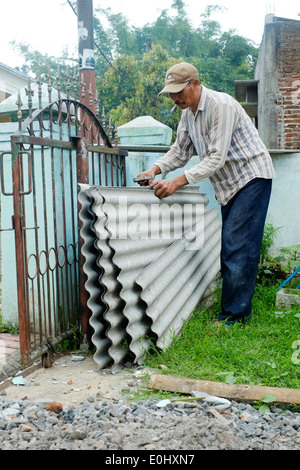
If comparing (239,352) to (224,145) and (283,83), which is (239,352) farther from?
(283,83)

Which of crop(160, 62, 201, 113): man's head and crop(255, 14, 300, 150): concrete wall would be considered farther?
crop(255, 14, 300, 150): concrete wall

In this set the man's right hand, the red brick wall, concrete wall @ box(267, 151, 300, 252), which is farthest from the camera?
the red brick wall

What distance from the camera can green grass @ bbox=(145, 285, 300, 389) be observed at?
313 cm

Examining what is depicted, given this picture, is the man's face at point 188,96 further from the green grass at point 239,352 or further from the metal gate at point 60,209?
the green grass at point 239,352

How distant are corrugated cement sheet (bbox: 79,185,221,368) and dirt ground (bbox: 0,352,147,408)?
0.12 metres

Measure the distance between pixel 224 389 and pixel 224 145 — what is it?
193cm

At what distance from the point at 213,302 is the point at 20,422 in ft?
7.86

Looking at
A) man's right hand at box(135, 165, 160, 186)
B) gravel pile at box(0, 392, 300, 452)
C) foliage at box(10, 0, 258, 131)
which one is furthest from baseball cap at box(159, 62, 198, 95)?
foliage at box(10, 0, 258, 131)

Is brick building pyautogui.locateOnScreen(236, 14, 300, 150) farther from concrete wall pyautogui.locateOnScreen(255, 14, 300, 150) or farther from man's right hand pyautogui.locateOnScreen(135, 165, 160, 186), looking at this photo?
man's right hand pyautogui.locateOnScreen(135, 165, 160, 186)

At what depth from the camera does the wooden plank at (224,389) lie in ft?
9.20

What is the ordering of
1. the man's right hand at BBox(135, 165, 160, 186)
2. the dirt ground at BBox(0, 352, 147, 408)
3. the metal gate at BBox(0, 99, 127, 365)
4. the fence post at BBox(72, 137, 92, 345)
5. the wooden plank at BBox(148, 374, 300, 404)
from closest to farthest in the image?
the wooden plank at BBox(148, 374, 300, 404)
the dirt ground at BBox(0, 352, 147, 408)
the metal gate at BBox(0, 99, 127, 365)
the fence post at BBox(72, 137, 92, 345)
the man's right hand at BBox(135, 165, 160, 186)

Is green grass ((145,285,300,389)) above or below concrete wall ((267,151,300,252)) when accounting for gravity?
below

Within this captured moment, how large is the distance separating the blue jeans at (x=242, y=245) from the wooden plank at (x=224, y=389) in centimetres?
120

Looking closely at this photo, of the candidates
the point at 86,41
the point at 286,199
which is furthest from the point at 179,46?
the point at 286,199
